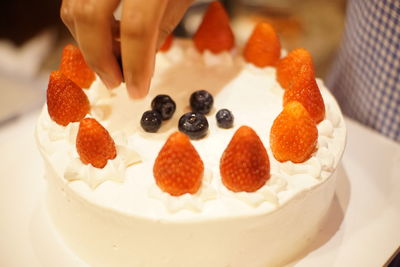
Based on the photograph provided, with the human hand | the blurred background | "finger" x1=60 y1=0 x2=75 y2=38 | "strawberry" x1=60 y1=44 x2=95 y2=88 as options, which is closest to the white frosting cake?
"strawberry" x1=60 y1=44 x2=95 y2=88

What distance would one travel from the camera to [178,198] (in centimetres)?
129

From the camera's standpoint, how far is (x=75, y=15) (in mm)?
1291

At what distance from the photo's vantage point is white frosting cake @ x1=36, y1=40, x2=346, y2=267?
1274mm

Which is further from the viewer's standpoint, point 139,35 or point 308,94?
point 308,94

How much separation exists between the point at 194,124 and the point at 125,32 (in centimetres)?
35

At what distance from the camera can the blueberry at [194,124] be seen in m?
1.47

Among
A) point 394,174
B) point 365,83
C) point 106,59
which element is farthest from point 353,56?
point 106,59

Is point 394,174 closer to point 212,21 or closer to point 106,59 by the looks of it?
point 212,21

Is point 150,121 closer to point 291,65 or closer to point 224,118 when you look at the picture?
point 224,118

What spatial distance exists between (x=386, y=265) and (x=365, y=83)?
2.52 feet

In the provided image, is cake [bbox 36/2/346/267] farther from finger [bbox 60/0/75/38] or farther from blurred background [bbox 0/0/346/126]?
blurred background [bbox 0/0/346/126]

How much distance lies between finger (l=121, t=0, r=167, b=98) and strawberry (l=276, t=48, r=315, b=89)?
0.54m

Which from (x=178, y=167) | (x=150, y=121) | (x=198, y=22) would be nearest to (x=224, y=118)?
(x=150, y=121)

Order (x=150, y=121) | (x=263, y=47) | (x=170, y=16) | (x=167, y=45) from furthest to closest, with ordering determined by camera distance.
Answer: (x=167, y=45)
(x=263, y=47)
(x=150, y=121)
(x=170, y=16)
